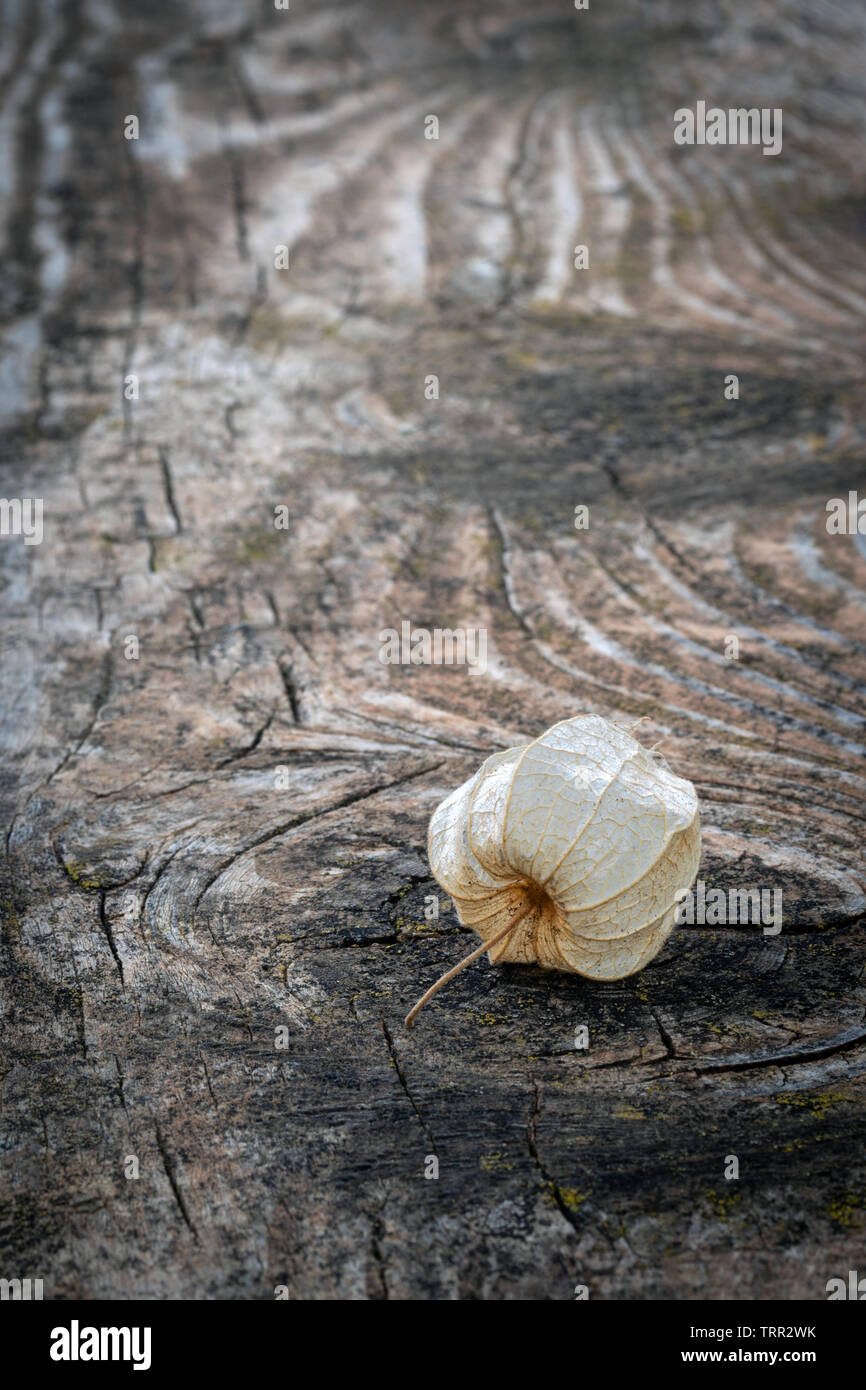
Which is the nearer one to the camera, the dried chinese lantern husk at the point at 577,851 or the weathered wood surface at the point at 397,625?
the weathered wood surface at the point at 397,625

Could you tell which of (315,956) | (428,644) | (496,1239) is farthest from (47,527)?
(496,1239)

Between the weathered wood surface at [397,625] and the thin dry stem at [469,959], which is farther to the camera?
the thin dry stem at [469,959]

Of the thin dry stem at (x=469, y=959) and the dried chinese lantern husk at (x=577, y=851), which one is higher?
the dried chinese lantern husk at (x=577, y=851)

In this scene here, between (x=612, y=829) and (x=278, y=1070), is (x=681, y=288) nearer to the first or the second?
→ (x=612, y=829)

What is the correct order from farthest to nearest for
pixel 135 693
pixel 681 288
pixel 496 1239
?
1. pixel 681 288
2. pixel 135 693
3. pixel 496 1239

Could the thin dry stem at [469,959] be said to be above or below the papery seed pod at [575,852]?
below

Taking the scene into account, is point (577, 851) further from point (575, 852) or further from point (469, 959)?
point (469, 959)
